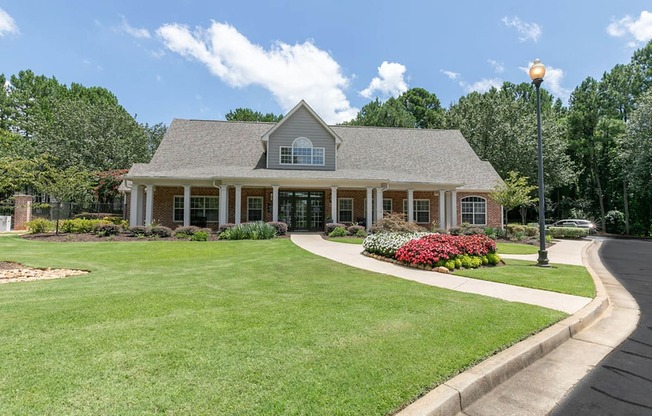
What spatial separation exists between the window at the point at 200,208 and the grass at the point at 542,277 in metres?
16.3

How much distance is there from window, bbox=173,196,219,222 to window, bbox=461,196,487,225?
652 inches

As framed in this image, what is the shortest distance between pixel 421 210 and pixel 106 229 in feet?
61.6

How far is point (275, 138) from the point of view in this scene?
21453 mm

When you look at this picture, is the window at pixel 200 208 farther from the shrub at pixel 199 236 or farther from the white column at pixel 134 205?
the shrub at pixel 199 236

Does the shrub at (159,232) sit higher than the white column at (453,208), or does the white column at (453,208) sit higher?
the white column at (453,208)

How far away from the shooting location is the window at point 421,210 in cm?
2317

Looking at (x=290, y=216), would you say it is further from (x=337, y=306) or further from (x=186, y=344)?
(x=186, y=344)

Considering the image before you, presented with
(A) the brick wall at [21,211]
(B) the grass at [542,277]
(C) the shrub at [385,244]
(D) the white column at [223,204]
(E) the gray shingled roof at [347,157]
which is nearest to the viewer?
(B) the grass at [542,277]

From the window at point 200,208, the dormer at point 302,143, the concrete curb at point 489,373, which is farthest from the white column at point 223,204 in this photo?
the concrete curb at point 489,373

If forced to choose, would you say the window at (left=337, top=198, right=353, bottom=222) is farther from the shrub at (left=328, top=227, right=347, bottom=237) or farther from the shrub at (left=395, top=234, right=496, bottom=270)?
the shrub at (left=395, top=234, right=496, bottom=270)

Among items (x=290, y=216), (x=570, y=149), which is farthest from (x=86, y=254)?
(x=570, y=149)

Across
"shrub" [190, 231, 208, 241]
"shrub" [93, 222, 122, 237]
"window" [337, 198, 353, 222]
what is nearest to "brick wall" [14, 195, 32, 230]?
"shrub" [93, 222, 122, 237]

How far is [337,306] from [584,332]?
11.6 feet

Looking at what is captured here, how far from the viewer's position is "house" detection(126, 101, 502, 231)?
19406 millimetres
